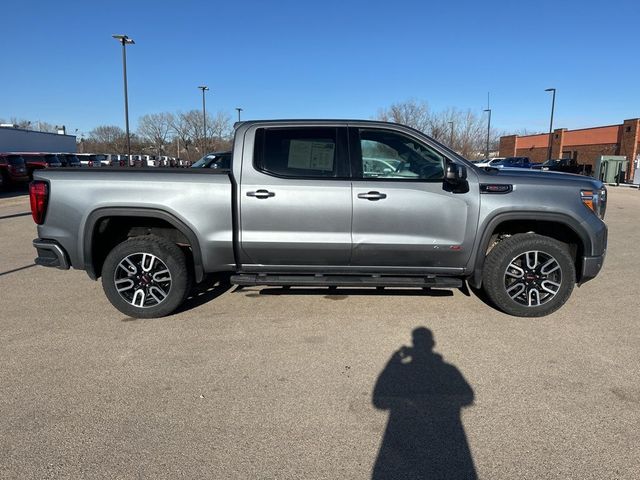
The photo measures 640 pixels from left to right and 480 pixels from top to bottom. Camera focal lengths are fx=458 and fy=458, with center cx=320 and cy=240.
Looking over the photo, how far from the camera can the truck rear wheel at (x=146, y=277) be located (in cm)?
455

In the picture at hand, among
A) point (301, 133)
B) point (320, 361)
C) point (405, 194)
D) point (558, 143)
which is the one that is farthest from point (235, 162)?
point (558, 143)

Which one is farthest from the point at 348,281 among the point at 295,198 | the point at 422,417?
the point at 422,417

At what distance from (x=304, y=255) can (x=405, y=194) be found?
3.78 ft

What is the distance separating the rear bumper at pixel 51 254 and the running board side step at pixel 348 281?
1692 millimetres

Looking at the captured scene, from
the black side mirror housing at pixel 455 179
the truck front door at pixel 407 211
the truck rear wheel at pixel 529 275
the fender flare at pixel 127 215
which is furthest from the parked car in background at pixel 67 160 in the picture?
the truck rear wheel at pixel 529 275

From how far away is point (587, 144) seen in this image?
4619cm

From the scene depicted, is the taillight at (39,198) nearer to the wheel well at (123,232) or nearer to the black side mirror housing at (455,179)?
the wheel well at (123,232)

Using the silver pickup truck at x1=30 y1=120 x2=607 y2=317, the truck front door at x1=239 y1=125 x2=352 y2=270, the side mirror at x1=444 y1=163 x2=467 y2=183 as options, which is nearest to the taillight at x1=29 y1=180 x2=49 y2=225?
the silver pickup truck at x1=30 y1=120 x2=607 y2=317

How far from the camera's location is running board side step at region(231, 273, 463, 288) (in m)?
4.49

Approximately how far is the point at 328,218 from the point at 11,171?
21.8 m

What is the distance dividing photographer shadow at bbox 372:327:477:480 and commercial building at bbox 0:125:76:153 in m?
40.5

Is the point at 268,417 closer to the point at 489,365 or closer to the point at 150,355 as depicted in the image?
the point at 150,355

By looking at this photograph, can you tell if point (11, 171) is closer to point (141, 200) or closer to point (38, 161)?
point (38, 161)

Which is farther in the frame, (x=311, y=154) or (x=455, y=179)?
(x=311, y=154)
